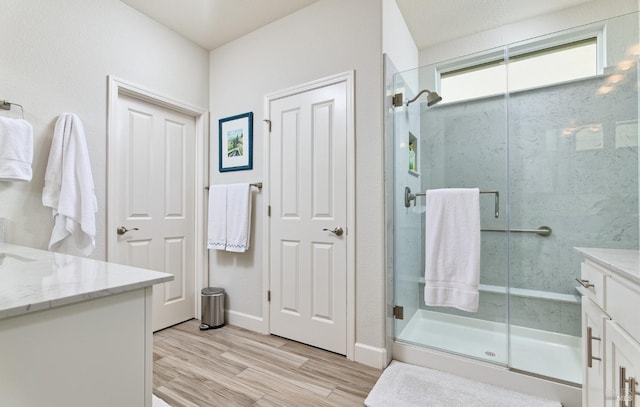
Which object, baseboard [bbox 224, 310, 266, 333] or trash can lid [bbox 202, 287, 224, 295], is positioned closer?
baseboard [bbox 224, 310, 266, 333]

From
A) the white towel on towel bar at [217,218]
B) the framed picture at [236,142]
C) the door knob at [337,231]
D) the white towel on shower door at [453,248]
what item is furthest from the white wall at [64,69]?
the white towel on shower door at [453,248]

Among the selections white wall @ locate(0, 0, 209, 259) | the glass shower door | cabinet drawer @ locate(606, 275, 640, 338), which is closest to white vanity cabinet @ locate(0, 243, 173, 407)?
white wall @ locate(0, 0, 209, 259)

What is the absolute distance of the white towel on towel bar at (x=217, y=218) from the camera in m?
2.62

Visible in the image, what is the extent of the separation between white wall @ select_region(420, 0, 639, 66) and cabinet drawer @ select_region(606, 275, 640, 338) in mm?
2121

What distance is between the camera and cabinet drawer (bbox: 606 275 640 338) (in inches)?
32.3

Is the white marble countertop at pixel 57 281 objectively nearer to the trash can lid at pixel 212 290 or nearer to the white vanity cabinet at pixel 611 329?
the white vanity cabinet at pixel 611 329

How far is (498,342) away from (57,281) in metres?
2.40

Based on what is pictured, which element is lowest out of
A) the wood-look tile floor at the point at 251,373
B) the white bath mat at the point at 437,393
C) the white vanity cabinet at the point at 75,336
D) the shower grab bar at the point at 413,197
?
the wood-look tile floor at the point at 251,373

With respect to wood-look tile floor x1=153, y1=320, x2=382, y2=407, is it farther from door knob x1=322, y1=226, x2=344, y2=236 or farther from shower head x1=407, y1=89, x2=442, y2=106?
shower head x1=407, y1=89, x2=442, y2=106

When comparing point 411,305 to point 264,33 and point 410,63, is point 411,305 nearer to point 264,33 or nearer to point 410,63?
point 410,63

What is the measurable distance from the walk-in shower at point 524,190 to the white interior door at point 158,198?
1921 mm

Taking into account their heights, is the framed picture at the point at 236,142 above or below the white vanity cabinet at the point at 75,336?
above

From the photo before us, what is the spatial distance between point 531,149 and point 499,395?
175 centimetres

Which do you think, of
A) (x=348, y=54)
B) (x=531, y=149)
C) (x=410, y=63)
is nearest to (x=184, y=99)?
(x=348, y=54)
